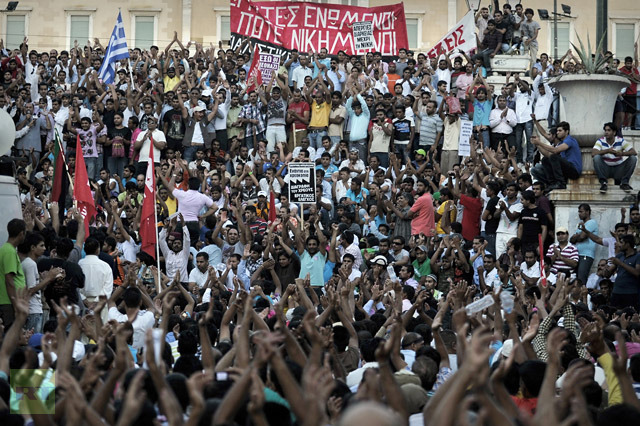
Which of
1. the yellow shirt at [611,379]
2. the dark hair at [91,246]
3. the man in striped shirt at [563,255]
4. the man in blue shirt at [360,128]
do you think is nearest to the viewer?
the yellow shirt at [611,379]

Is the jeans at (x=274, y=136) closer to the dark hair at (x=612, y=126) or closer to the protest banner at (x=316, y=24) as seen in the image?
the protest banner at (x=316, y=24)

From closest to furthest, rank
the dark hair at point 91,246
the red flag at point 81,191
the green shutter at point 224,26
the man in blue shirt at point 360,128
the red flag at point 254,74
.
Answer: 1. the dark hair at point 91,246
2. the red flag at point 81,191
3. the man in blue shirt at point 360,128
4. the red flag at point 254,74
5. the green shutter at point 224,26

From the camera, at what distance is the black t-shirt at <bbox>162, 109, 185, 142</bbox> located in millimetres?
22031

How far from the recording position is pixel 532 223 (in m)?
16.6

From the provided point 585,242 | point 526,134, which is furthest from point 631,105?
point 585,242

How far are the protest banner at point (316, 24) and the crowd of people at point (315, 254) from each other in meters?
1.04

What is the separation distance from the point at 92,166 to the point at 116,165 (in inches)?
16.8

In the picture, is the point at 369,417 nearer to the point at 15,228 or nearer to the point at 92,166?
the point at 15,228

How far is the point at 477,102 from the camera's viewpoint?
74.1ft

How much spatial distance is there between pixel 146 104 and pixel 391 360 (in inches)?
593

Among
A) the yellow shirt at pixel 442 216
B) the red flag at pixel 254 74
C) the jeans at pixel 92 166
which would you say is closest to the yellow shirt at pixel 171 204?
the jeans at pixel 92 166

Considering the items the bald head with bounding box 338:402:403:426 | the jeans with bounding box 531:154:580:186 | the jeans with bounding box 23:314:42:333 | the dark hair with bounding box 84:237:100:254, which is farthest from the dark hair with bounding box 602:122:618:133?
the bald head with bounding box 338:402:403:426

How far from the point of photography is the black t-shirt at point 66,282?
1114 centimetres

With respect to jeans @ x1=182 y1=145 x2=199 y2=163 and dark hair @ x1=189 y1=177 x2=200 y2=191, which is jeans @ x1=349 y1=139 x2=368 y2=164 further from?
dark hair @ x1=189 y1=177 x2=200 y2=191
